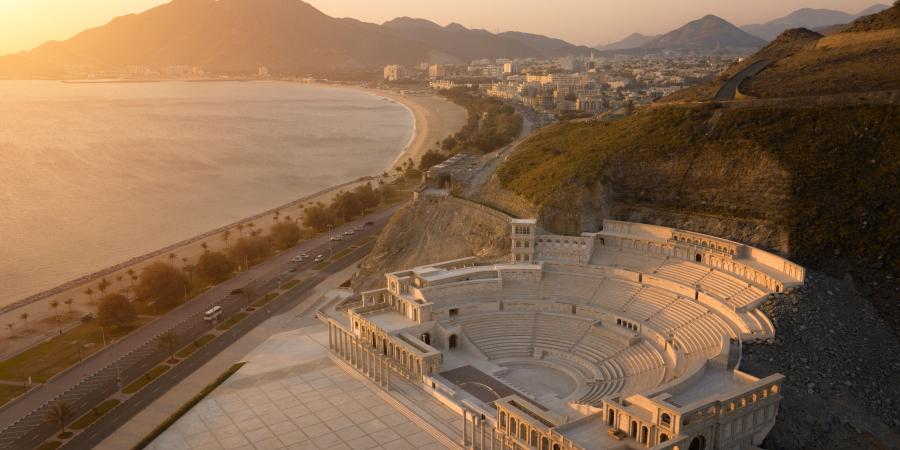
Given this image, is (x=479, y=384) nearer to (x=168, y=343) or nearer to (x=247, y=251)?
(x=168, y=343)

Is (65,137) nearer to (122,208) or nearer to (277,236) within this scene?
(122,208)

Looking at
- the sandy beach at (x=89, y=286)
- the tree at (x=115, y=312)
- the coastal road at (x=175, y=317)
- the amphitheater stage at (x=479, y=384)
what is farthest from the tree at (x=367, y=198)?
the amphitheater stage at (x=479, y=384)

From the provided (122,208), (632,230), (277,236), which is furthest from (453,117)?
(632,230)

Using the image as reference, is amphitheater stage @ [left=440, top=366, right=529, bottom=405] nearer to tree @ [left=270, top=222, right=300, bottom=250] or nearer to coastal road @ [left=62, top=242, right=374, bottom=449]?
coastal road @ [left=62, top=242, right=374, bottom=449]

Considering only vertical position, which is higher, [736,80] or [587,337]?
[736,80]

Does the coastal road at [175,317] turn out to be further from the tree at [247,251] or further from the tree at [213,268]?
the tree at [247,251]

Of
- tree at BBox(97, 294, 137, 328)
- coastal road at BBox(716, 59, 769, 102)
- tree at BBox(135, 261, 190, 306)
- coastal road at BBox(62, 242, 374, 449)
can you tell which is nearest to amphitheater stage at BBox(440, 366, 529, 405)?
coastal road at BBox(62, 242, 374, 449)

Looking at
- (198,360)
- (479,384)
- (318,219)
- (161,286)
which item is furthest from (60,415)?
(318,219)

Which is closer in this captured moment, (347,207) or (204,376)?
(204,376)
